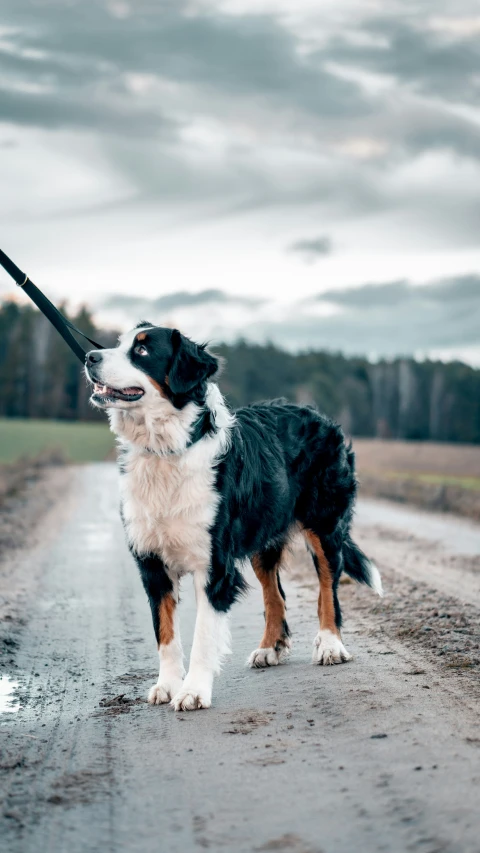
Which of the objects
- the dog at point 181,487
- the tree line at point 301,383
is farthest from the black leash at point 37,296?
the tree line at point 301,383

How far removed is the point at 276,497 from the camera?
6672 mm

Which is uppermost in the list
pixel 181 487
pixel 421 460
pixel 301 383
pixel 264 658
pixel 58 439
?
pixel 301 383

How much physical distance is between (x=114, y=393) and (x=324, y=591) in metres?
2.20

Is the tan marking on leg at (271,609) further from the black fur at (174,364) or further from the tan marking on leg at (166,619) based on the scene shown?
the black fur at (174,364)

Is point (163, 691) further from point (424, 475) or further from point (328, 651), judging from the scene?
point (424, 475)

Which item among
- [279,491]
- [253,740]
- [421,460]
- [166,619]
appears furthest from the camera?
[421,460]

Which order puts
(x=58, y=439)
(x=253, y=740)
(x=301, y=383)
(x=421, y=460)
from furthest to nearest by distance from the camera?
(x=301, y=383) < (x=58, y=439) < (x=421, y=460) < (x=253, y=740)

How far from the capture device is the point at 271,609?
275 inches

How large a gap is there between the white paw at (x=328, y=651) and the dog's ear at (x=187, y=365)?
199 centimetres

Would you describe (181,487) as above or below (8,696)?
above

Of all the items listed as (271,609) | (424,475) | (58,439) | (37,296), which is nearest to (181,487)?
(271,609)

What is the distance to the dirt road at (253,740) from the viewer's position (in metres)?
3.68

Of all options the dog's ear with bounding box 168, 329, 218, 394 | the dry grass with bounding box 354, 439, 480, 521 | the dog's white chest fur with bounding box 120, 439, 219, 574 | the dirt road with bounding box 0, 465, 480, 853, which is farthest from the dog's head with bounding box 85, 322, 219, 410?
the dry grass with bounding box 354, 439, 480, 521

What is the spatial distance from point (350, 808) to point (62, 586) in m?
A: 7.50
